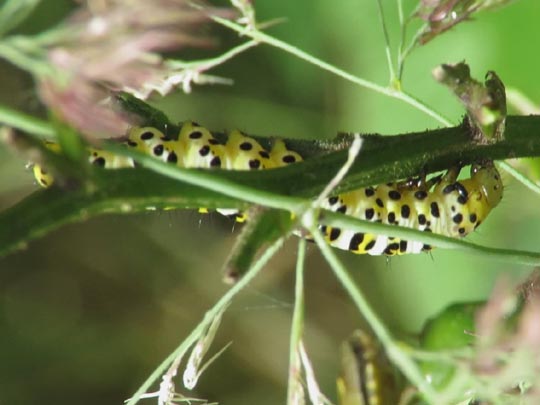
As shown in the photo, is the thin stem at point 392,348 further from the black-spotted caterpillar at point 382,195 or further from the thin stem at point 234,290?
the black-spotted caterpillar at point 382,195

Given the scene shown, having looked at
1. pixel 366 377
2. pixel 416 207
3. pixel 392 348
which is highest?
pixel 416 207

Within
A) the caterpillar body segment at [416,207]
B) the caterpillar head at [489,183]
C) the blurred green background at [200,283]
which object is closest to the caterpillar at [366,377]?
the caterpillar body segment at [416,207]

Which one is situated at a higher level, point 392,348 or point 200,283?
point 200,283

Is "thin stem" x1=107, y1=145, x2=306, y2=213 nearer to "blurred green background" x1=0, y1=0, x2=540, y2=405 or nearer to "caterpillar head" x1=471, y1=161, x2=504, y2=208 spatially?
"caterpillar head" x1=471, y1=161, x2=504, y2=208

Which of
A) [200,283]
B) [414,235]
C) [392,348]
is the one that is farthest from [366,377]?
[200,283]

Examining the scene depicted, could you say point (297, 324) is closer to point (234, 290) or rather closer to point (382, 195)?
point (234, 290)

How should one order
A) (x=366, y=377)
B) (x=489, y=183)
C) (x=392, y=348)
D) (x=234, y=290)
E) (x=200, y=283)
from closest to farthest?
1. (x=392, y=348)
2. (x=234, y=290)
3. (x=489, y=183)
4. (x=366, y=377)
5. (x=200, y=283)

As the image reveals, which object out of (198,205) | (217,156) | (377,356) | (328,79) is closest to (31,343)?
(328,79)

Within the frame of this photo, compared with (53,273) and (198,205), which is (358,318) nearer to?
(53,273)
